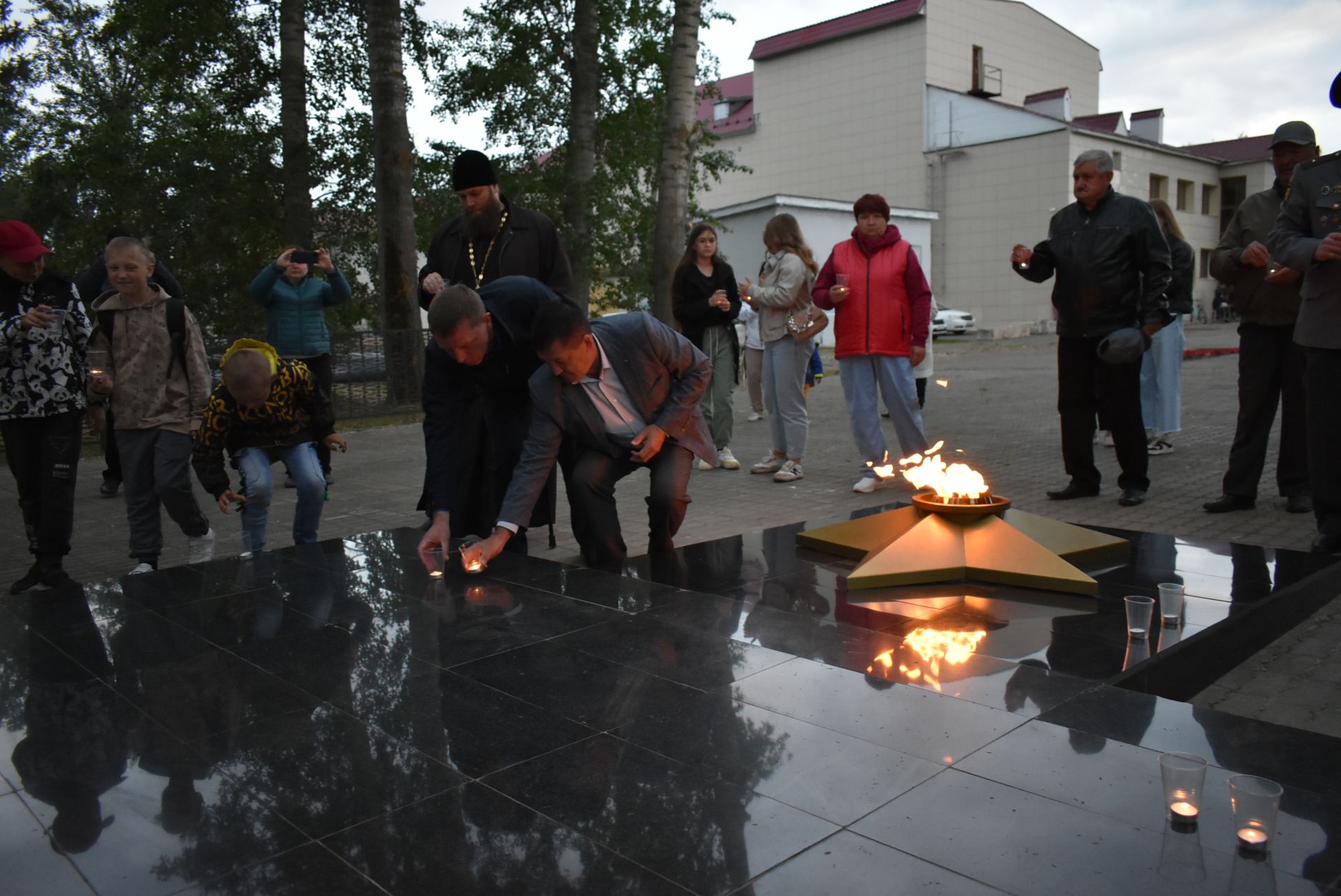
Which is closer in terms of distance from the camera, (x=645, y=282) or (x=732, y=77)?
(x=645, y=282)

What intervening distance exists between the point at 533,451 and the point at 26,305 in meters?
2.96

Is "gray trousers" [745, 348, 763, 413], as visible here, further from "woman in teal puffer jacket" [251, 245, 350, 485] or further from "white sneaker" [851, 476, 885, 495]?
"woman in teal puffer jacket" [251, 245, 350, 485]

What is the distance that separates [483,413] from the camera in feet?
18.5

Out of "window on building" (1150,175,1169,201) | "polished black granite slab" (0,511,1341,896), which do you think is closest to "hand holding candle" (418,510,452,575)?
"polished black granite slab" (0,511,1341,896)

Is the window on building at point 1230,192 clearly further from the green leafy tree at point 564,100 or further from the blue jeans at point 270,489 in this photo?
the blue jeans at point 270,489

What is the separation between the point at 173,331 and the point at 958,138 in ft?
120

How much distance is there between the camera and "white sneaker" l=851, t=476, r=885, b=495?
7.94 metres

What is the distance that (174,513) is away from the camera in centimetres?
564

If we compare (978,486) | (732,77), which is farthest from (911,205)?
(978,486)

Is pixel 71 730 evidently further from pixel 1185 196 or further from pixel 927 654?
pixel 1185 196

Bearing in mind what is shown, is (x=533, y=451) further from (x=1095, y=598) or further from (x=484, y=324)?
(x=1095, y=598)

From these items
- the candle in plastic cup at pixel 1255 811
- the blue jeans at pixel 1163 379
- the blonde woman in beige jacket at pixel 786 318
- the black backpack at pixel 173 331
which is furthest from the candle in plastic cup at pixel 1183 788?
the blue jeans at pixel 1163 379

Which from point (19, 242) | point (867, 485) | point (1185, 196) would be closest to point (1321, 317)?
point (867, 485)

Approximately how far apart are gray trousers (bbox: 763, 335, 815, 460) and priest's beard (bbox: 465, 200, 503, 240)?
318 centimetres
